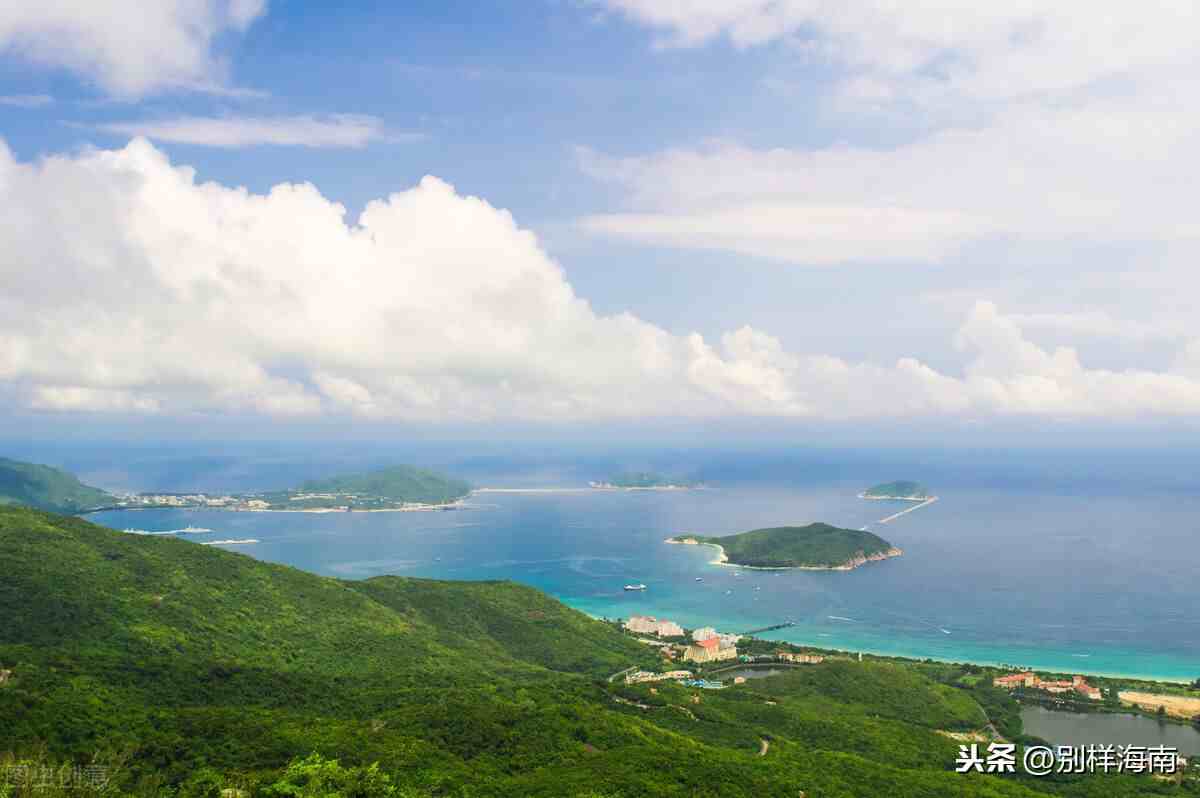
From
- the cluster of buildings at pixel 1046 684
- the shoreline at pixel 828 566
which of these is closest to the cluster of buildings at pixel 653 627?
the cluster of buildings at pixel 1046 684

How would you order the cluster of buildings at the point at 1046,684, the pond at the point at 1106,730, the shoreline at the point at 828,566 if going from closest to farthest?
1. the pond at the point at 1106,730
2. the cluster of buildings at the point at 1046,684
3. the shoreline at the point at 828,566

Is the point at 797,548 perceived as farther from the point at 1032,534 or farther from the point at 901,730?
the point at 901,730

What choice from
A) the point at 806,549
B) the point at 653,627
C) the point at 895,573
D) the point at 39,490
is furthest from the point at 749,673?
the point at 39,490

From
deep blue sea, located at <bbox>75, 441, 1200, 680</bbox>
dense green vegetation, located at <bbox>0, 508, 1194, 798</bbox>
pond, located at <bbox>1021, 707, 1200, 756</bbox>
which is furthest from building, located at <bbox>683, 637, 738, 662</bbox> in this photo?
pond, located at <bbox>1021, 707, 1200, 756</bbox>

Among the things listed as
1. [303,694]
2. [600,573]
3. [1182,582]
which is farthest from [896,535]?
[303,694]

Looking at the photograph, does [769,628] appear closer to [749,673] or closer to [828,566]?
[749,673]

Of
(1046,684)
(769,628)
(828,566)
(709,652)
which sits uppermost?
(828,566)

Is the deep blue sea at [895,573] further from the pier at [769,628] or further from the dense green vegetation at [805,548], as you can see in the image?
the dense green vegetation at [805,548]
